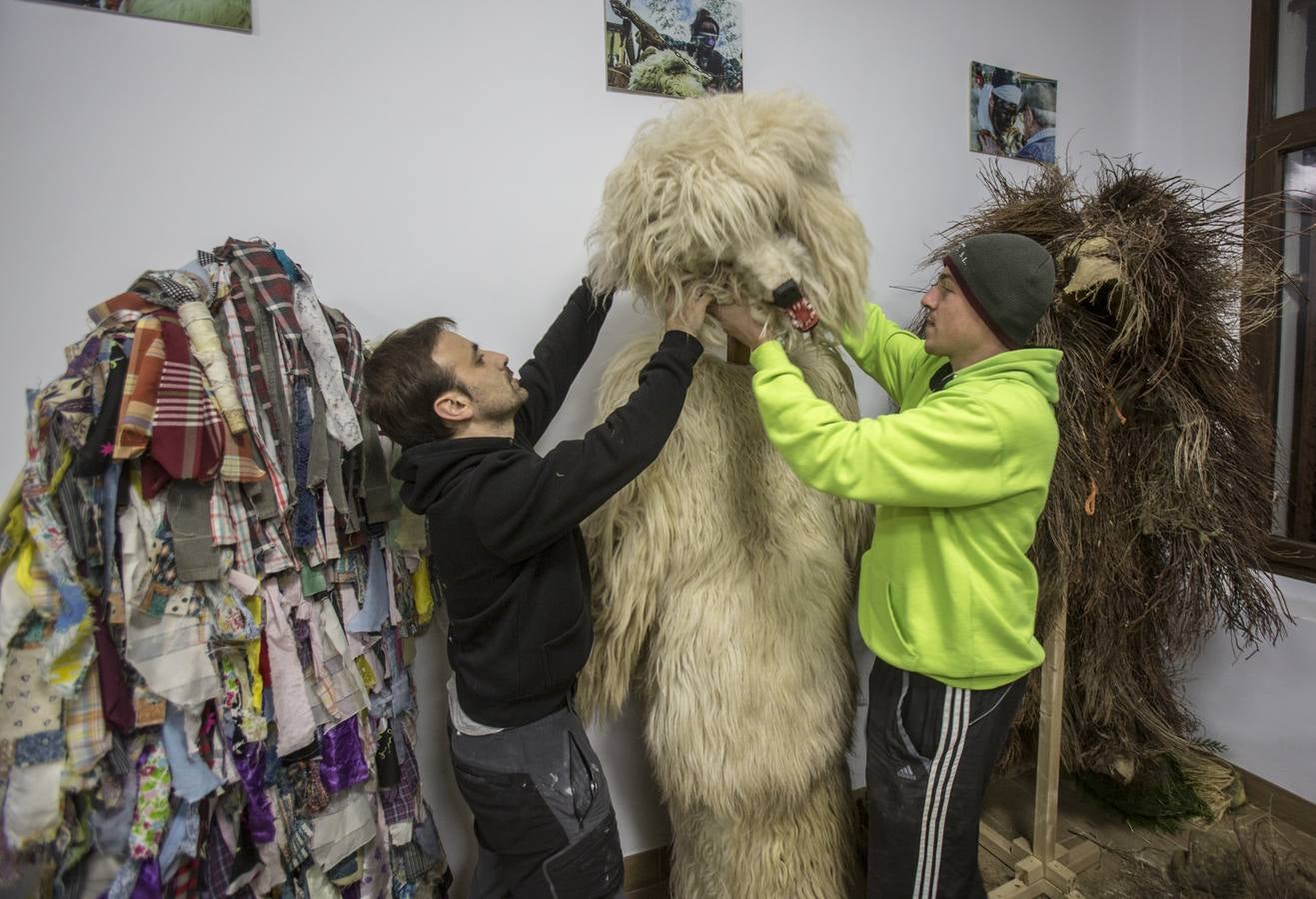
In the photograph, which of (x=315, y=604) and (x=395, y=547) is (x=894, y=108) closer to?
(x=395, y=547)

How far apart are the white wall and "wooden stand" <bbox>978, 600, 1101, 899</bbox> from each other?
81 centimetres

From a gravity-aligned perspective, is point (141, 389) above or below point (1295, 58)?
below

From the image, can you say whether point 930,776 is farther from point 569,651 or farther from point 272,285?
point 272,285

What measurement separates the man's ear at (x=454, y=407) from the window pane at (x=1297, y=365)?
227 cm

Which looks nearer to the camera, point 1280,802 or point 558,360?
point 558,360

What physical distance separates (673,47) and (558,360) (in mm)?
812

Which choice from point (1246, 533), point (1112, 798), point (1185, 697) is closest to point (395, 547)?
point (1246, 533)

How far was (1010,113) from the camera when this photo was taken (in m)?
1.94

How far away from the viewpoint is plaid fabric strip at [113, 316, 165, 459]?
0.98m

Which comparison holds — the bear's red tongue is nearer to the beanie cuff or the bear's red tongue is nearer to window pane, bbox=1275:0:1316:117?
the beanie cuff

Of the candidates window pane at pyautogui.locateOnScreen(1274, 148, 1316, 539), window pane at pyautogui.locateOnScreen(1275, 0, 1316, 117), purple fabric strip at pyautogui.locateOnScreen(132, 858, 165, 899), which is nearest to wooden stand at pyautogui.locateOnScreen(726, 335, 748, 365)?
purple fabric strip at pyautogui.locateOnScreen(132, 858, 165, 899)

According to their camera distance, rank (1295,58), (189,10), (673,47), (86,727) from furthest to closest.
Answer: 1. (1295,58)
2. (673,47)
3. (189,10)
4. (86,727)

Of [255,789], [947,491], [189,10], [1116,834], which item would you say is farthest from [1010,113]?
[255,789]

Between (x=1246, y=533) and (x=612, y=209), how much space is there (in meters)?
1.67
